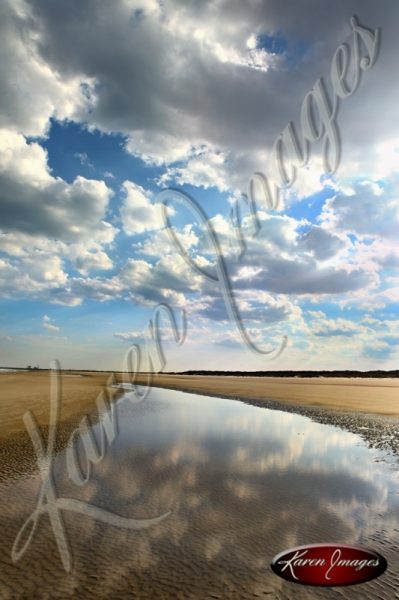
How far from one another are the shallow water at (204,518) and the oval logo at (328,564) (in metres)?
0.19

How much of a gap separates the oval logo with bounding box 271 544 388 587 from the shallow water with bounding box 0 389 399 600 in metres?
0.19

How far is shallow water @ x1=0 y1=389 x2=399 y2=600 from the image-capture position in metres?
6.16

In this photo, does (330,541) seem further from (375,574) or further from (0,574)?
(0,574)

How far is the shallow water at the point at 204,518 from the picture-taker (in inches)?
243

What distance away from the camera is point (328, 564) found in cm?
681

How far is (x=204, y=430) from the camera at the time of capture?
19688mm

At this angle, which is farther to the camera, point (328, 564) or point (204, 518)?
point (204, 518)

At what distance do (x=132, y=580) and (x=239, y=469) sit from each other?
6.85m

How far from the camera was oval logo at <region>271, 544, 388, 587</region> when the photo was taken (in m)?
6.40

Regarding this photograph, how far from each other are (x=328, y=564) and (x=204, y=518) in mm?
2768

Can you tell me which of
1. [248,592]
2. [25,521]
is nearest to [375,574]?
[248,592]

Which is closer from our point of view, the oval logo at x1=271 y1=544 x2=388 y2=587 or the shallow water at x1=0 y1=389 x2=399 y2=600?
the shallow water at x1=0 y1=389 x2=399 y2=600

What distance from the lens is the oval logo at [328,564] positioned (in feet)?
21.0

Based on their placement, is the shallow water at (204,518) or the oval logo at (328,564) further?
the oval logo at (328,564)
